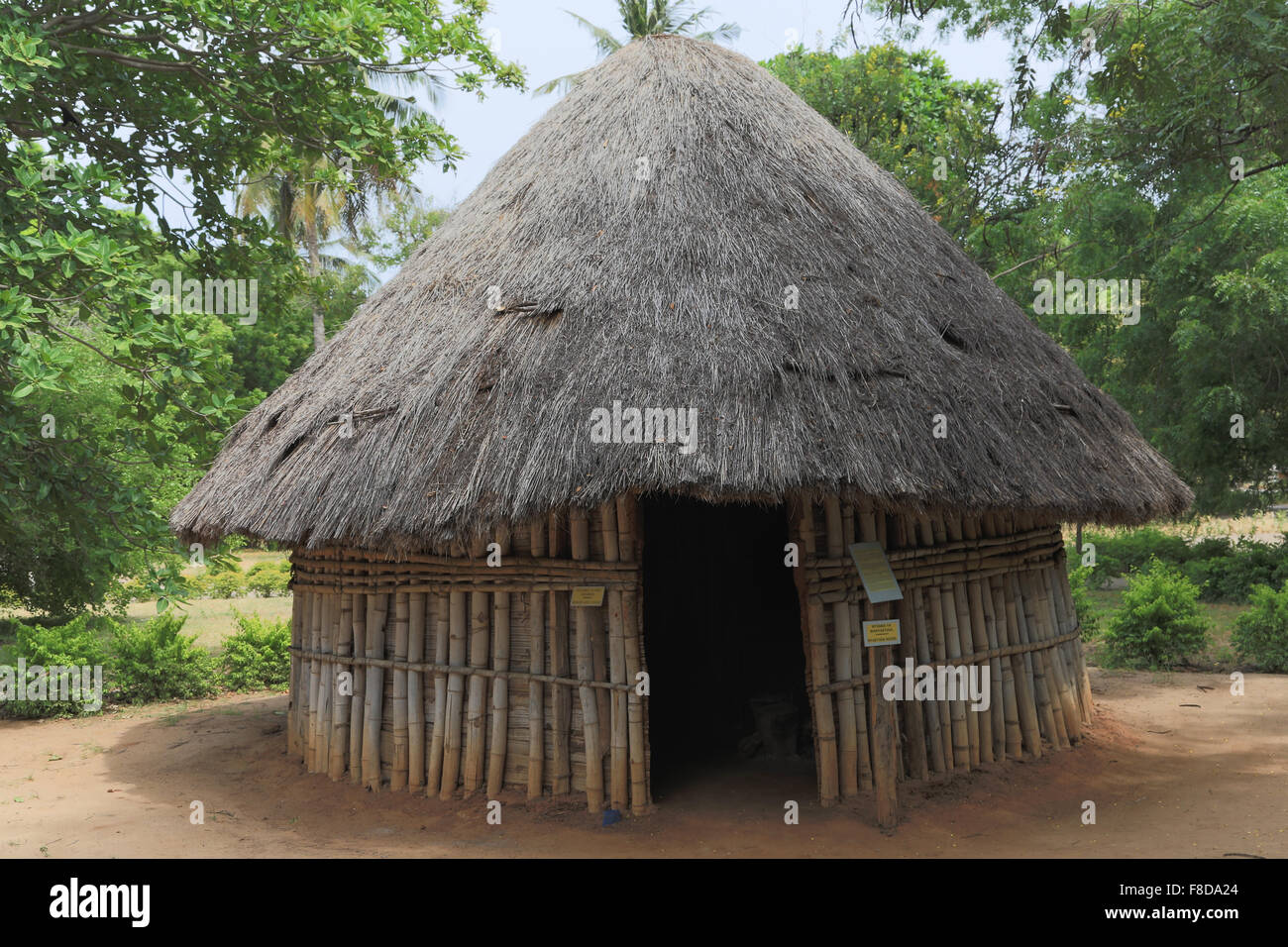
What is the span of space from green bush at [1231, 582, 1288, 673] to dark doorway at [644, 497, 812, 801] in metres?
5.39

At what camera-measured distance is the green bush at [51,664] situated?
9758mm

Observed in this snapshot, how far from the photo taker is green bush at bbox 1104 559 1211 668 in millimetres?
11000

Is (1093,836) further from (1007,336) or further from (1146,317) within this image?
(1146,317)

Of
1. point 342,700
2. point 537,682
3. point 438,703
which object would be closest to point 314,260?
point 342,700

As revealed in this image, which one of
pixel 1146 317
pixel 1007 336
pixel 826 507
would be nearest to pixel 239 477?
pixel 826 507

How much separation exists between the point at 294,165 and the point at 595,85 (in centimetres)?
370

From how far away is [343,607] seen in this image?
7.12 meters

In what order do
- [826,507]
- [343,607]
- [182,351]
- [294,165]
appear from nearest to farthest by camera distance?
[826,507], [343,607], [182,351], [294,165]

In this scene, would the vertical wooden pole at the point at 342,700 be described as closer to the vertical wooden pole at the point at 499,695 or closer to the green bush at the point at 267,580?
the vertical wooden pole at the point at 499,695

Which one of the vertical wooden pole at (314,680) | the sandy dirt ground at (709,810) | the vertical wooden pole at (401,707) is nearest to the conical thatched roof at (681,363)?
the vertical wooden pole at (401,707)

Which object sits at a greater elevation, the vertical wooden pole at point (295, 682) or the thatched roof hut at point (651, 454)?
the thatched roof hut at point (651, 454)

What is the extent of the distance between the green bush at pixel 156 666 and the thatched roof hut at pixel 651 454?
3.61 metres

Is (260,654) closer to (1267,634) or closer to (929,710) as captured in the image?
(929,710)

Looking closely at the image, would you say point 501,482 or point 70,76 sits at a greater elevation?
point 70,76
